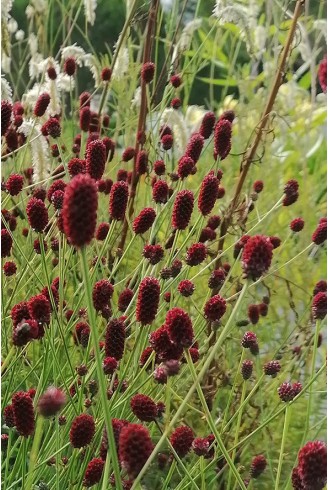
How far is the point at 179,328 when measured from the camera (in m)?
0.54

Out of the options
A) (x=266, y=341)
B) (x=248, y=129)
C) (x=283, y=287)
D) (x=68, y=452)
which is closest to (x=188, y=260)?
(x=68, y=452)

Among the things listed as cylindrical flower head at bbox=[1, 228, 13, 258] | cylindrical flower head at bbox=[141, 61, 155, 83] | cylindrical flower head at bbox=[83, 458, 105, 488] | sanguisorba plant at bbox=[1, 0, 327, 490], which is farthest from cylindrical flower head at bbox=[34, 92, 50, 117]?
cylindrical flower head at bbox=[83, 458, 105, 488]

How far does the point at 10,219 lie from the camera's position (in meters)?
1.02

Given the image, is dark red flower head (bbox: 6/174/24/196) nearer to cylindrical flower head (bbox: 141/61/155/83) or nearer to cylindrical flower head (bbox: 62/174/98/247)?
cylindrical flower head (bbox: 141/61/155/83)

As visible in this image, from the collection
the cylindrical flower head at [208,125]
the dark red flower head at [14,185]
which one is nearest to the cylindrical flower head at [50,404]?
the dark red flower head at [14,185]

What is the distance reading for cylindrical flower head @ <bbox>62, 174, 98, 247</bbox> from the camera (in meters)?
0.45

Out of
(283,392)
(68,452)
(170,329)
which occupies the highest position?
(170,329)

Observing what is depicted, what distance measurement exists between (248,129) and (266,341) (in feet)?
2.46

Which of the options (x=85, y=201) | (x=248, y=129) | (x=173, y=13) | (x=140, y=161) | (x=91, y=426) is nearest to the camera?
(x=85, y=201)

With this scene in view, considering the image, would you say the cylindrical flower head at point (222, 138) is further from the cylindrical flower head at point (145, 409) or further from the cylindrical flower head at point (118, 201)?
the cylindrical flower head at point (145, 409)

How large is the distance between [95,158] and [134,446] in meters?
0.35

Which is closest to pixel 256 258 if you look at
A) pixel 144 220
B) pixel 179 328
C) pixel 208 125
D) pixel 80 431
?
pixel 179 328

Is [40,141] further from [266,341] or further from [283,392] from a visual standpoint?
[266,341]

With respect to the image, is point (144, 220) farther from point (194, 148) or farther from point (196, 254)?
point (194, 148)
